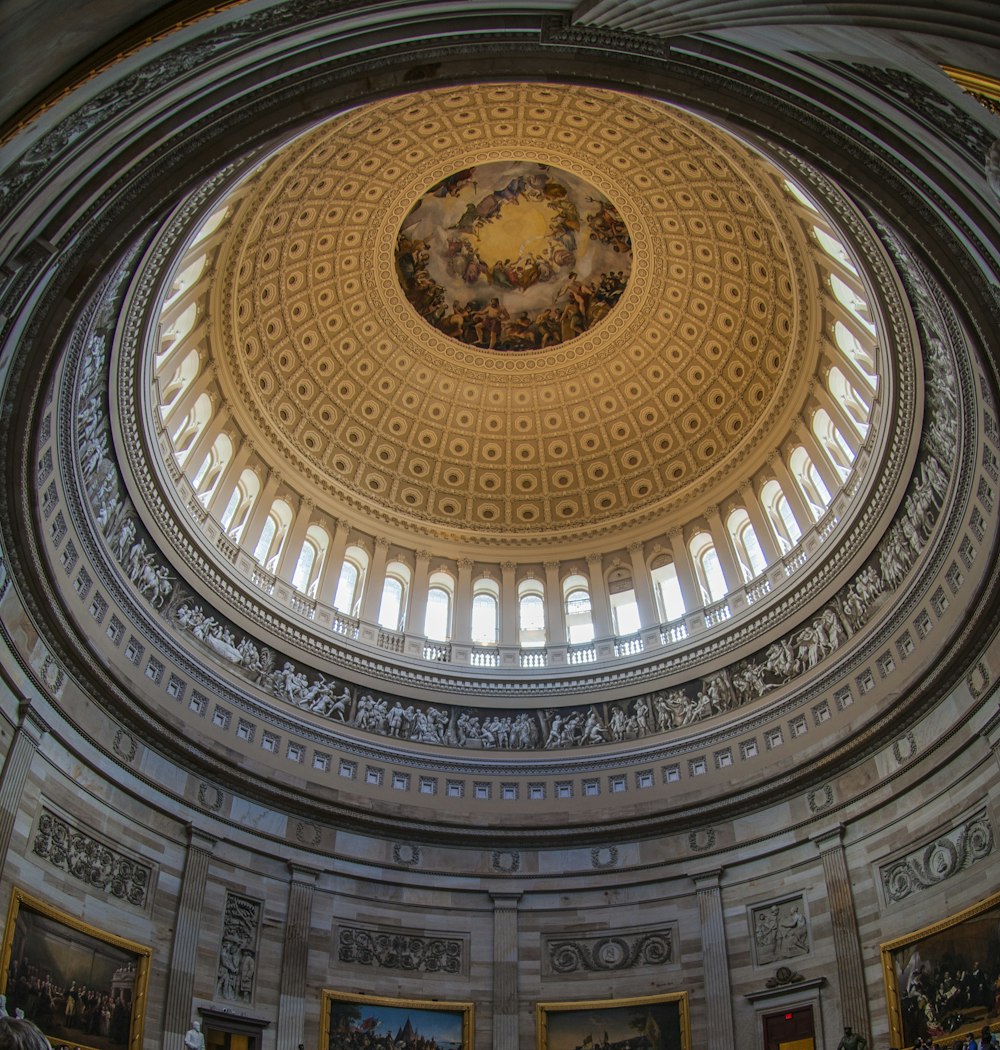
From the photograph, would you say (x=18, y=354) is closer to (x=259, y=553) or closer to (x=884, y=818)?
(x=259, y=553)

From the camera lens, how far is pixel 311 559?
35250mm

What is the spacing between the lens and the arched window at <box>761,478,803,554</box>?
32.8m

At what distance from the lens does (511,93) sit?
33562mm

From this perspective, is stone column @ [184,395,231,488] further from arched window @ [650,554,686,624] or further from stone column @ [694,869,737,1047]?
stone column @ [694,869,737,1047]

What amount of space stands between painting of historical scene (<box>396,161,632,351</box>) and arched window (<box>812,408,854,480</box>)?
1050 centimetres

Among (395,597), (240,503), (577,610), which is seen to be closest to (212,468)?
(240,503)

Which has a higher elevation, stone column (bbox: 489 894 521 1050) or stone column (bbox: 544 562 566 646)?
stone column (bbox: 544 562 566 646)

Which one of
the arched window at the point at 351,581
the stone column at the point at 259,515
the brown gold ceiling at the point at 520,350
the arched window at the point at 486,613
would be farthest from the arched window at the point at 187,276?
the arched window at the point at 486,613

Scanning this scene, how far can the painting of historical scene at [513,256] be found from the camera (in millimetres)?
38281

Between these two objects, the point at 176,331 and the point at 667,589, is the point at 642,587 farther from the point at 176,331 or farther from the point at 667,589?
the point at 176,331

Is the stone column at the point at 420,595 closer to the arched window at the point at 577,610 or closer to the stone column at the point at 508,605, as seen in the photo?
the stone column at the point at 508,605

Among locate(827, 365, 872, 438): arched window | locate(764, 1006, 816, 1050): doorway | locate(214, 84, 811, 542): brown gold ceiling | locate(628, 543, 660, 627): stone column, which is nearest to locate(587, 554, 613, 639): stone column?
locate(628, 543, 660, 627): stone column

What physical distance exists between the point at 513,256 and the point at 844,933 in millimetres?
27589

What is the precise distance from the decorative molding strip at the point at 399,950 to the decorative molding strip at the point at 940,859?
1169 centimetres
